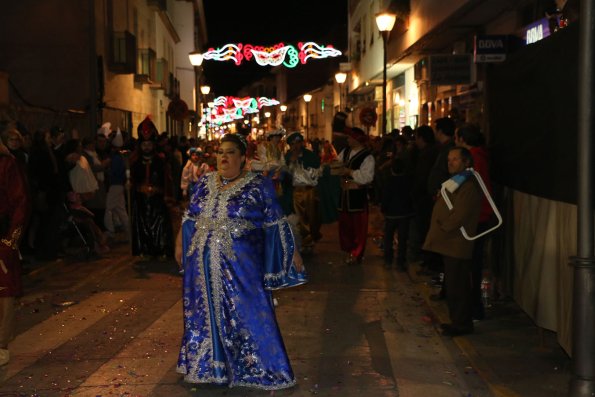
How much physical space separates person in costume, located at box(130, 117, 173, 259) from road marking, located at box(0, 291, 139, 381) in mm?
2315

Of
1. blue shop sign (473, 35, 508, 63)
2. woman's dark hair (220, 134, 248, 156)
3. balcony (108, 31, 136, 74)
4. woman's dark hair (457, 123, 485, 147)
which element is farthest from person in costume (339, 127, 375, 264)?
balcony (108, 31, 136, 74)

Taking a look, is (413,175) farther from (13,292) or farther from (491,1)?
(13,292)

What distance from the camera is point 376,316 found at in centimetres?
845

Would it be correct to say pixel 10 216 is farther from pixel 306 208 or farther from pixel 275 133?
pixel 306 208

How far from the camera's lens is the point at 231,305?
5.69m

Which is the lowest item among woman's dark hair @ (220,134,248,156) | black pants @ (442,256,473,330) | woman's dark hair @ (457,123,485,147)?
black pants @ (442,256,473,330)

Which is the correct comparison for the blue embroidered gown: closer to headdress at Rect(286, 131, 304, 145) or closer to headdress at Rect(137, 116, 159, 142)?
headdress at Rect(137, 116, 159, 142)

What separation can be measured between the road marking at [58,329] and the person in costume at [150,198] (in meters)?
2.31

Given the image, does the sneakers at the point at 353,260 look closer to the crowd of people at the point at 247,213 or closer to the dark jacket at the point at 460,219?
the crowd of people at the point at 247,213

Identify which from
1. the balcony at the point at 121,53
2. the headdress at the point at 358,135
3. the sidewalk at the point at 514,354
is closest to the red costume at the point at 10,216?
the sidewalk at the point at 514,354

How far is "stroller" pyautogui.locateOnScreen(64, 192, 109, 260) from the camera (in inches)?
472

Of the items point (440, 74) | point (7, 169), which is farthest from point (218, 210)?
point (440, 74)

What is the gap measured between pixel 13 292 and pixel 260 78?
108 meters

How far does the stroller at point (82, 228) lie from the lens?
1198 centimetres
